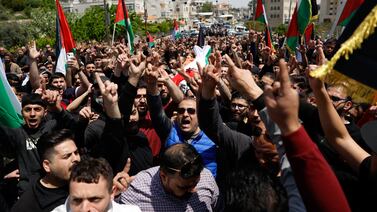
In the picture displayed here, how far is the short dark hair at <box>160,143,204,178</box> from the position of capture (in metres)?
2.72

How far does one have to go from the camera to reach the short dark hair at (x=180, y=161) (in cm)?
272

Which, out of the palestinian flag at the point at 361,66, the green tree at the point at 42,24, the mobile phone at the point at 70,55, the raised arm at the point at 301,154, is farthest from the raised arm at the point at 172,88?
the green tree at the point at 42,24

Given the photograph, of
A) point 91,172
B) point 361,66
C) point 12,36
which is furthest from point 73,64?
point 12,36

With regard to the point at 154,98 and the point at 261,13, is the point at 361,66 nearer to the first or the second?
the point at 154,98

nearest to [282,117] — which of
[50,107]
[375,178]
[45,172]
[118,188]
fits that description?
[375,178]

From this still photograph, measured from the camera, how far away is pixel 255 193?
1938mm

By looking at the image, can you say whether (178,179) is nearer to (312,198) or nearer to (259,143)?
(259,143)

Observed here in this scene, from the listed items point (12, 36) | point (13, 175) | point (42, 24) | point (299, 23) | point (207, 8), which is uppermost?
point (299, 23)

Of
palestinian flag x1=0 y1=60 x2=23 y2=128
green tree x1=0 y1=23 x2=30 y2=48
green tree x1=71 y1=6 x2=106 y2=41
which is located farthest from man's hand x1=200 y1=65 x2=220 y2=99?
green tree x1=0 y1=23 x2=30 y2=48

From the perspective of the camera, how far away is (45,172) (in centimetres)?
303

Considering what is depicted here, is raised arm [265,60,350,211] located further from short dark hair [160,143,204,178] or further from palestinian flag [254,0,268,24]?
palestinian flag [254,0,268,24]

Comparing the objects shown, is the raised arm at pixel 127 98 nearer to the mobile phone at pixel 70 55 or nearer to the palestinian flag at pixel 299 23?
the mobile phone at pixel 70 55

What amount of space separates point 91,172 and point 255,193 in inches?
41.9

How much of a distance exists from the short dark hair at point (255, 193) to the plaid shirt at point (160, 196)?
2.68ft
